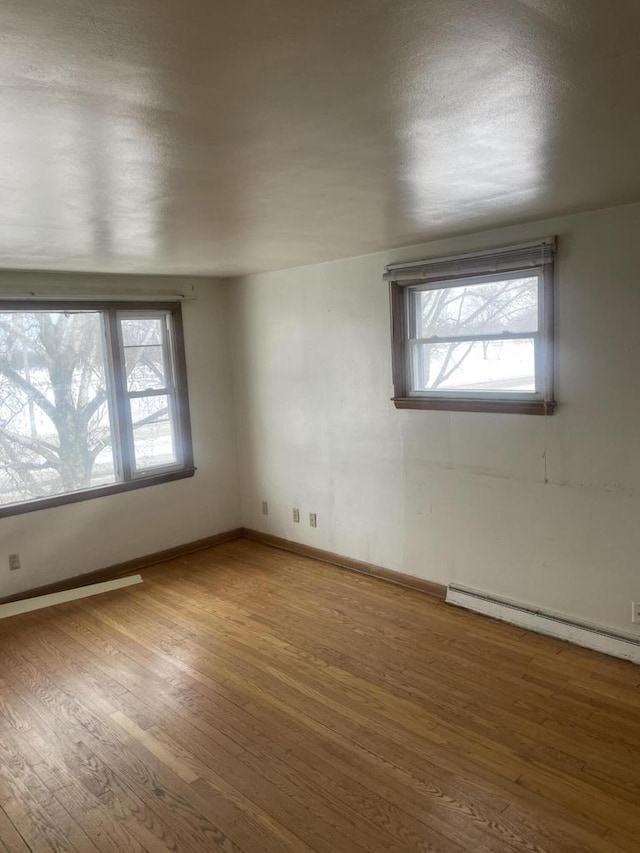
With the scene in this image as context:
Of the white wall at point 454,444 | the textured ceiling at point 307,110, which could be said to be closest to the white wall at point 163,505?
the white wall at point 454,444

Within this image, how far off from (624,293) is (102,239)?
2.63 metres

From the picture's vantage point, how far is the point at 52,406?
4301 mm

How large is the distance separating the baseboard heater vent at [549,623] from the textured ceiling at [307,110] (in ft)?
7.11

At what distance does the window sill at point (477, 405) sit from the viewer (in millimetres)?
3311

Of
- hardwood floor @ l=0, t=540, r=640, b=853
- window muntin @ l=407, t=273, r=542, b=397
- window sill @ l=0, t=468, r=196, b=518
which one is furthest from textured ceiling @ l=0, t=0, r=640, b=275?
hardwood floor @ l=0, t=540, r=640, b=853

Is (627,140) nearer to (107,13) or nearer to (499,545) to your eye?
(107,13)

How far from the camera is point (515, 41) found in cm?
123

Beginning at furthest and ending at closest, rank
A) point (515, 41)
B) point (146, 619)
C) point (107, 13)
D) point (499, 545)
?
1. point (146, 619)
2. point (499, 545)
3. point (515, 41)
4. point (107, 13)

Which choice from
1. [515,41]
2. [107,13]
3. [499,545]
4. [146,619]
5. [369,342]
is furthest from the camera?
[369,342]

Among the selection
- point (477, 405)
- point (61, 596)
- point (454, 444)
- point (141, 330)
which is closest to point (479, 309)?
point (477, 405)

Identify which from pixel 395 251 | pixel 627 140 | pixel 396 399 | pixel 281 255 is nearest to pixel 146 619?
pixel 396 399

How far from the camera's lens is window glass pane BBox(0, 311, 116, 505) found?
4129 mm

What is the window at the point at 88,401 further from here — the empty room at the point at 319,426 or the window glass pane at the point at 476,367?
the window glass pane at the point at 476,367

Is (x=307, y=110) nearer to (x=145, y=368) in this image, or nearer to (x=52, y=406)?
(x=52, y=406)
